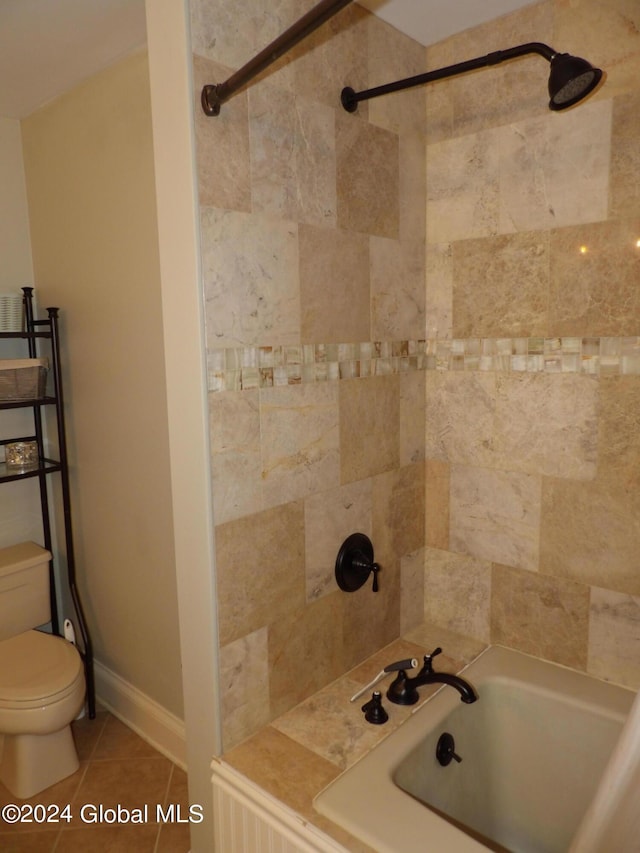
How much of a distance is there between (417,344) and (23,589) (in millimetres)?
1908

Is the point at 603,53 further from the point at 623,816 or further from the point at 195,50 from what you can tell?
the point at 623,816

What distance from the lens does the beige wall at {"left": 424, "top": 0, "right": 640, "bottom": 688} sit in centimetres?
159

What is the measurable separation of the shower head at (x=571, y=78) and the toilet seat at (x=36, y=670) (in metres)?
2.36

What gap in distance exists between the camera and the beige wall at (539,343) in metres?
1.59

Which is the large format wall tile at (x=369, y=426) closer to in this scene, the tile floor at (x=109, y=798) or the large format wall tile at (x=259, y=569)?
the large format wall tile at (x=259, y=569)

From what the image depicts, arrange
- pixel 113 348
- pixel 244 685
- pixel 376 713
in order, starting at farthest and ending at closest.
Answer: pixel 113 348
pixel 376 713
pixel 244 685

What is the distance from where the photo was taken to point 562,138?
1.65m

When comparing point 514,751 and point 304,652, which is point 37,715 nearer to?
point 304,652

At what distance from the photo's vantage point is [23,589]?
2.49 metres

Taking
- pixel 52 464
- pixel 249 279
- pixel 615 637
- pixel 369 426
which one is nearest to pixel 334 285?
pixel 249 279

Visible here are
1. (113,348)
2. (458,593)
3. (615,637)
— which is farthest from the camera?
(113,348)

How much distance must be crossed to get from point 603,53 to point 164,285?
1290mm

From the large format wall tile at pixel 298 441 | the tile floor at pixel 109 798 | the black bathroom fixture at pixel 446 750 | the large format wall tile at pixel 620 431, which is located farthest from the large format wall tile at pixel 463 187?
the tile floor at pixel 109 798

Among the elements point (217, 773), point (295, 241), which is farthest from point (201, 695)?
point (295, 241)
